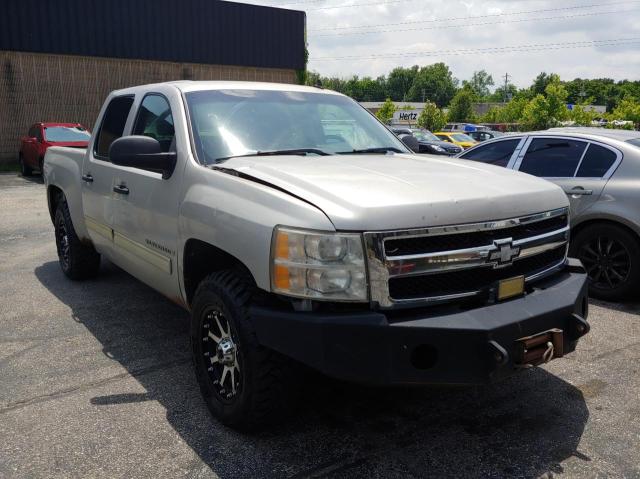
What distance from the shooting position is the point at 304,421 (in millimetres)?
3197

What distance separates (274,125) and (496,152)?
143 inches

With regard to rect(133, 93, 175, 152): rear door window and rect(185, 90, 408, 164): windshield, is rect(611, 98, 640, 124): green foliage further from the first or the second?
rect(133, 93, 175, 152): rear door window

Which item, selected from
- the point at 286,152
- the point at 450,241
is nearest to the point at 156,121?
the point at 286,152

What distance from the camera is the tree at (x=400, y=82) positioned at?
157750 millimetres

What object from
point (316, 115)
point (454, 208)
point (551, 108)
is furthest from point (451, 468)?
point (551, 108)

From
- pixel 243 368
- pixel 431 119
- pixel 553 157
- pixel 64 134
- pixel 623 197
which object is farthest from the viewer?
pixel 431 119

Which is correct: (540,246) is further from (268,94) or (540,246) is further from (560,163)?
(560,163)

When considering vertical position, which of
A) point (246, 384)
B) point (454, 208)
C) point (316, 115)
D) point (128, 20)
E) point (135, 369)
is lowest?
point (135, 369)

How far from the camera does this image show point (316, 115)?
4102 millimetres

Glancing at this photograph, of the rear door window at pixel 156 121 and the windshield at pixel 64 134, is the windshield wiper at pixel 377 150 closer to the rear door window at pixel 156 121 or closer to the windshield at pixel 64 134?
the rear door window at pixel 156 121

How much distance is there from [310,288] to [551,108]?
3747 cm

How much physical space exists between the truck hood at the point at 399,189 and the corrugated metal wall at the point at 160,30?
75.9 ft

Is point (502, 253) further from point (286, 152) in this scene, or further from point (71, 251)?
point (71, 251)

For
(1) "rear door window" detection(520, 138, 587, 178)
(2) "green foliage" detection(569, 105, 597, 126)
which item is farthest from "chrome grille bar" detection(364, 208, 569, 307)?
(2) "green foliage" detection(569, 105, 597, 126)
